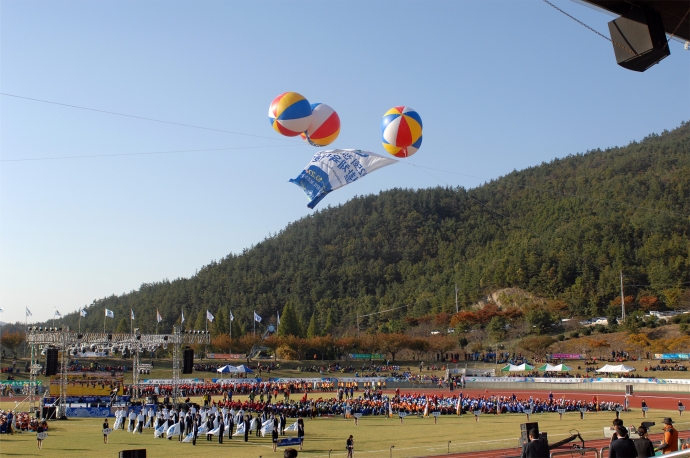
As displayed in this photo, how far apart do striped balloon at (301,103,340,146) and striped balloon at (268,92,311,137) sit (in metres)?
0.31

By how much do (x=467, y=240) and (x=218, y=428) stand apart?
14131 centimetres

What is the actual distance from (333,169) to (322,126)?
1288mm

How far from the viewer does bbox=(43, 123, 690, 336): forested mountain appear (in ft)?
361

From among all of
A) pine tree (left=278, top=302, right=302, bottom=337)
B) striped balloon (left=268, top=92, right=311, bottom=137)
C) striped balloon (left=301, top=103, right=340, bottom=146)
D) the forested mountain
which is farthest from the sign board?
the forested mountain

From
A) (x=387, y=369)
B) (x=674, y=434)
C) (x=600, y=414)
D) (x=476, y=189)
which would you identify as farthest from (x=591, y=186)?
(x=674, y=434)

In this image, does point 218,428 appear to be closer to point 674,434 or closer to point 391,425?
point 391,425

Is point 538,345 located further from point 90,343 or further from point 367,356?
point 90,343

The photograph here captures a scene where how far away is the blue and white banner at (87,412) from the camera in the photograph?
1314 inches

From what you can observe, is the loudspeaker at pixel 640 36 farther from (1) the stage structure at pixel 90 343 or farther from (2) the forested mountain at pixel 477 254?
(2) the forested mountain at pixel 477 254

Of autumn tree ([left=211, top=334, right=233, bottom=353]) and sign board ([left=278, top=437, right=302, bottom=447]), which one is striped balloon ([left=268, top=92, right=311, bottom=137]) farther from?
autumn tree ([left=211, top=334, right=233, bottom=353])

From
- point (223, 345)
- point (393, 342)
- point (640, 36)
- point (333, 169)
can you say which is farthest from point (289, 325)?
point (640, 36)

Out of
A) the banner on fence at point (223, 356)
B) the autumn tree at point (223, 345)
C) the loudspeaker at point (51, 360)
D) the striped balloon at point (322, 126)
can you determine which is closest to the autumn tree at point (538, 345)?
the banner on fence at point (223, 356)

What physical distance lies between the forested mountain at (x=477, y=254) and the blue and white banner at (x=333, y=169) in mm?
78816

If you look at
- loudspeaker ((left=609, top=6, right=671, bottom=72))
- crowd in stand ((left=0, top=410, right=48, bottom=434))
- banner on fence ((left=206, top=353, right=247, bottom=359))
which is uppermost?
loudspeaker ((left=609, top=6, right=671, bottom=72))
